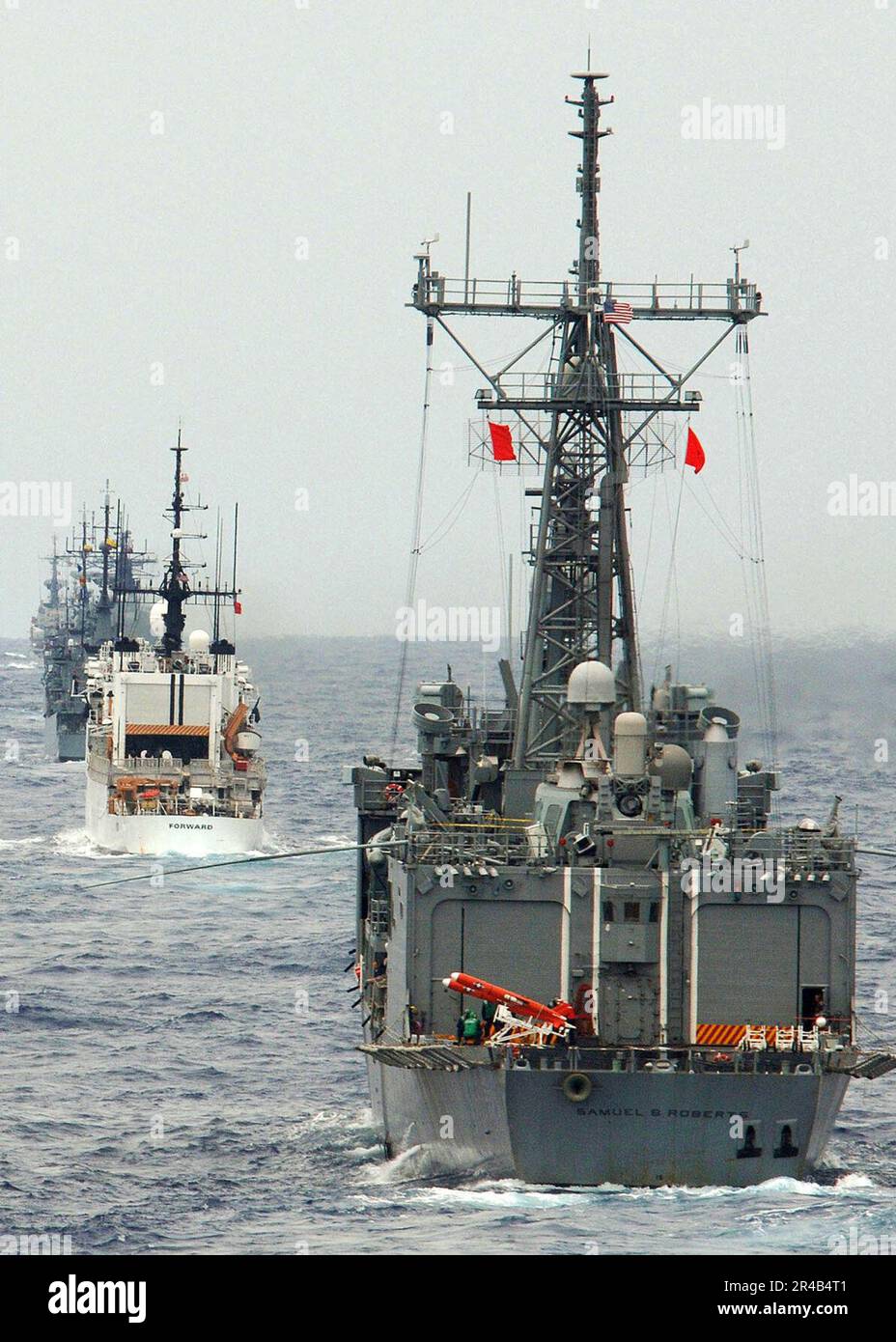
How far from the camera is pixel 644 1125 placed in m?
32.3

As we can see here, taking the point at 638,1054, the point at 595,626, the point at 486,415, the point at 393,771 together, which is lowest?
the point at 638,1054

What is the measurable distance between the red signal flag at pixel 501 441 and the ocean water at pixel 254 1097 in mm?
11652

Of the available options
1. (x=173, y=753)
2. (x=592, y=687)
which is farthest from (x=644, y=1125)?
(x=173, y=753)

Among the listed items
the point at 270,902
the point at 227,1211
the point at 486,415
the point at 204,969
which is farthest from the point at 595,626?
the point at 270,902

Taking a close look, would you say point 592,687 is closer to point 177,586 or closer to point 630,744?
point 630,744

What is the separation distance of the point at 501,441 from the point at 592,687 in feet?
20.8

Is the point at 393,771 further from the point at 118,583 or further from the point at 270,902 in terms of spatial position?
the point at 118,583

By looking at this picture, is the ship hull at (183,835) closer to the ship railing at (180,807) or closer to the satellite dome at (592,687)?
the ship railing at (180,807)

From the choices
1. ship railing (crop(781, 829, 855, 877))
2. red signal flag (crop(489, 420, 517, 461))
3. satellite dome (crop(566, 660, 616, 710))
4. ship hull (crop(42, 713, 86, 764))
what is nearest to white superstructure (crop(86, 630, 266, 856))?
ship hull (crop(42, 713, 86, 764))

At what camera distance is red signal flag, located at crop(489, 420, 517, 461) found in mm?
42094

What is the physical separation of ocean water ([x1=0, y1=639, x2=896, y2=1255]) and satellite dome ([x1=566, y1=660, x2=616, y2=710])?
25.7ft

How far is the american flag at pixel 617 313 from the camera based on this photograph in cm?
4156

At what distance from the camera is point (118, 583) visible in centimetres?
12850
